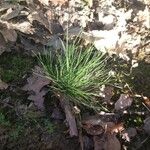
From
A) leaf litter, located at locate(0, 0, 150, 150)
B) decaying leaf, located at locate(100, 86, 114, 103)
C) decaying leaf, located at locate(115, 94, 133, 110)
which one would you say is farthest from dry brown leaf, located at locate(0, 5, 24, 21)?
decaying leaf, located at locate(115, 94, 133, 110)

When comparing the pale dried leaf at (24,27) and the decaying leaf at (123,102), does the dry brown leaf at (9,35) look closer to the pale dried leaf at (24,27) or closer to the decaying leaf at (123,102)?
the pale dried leaf at (24,27)

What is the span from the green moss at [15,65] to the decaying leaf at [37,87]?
0.33 feet

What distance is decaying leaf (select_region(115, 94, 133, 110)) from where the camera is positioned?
2271 mm

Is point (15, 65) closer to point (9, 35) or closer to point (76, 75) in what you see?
point (9, 35)

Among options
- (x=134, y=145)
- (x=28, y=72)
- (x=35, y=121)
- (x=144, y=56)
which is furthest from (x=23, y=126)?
(x=144, y=56)

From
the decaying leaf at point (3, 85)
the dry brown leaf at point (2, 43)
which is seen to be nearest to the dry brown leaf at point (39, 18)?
the dry brown leaf at point (2, 43)

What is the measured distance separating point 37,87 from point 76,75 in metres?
0.28

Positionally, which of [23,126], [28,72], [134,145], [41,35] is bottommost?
[134,145]

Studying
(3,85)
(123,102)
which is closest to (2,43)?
(3,85)

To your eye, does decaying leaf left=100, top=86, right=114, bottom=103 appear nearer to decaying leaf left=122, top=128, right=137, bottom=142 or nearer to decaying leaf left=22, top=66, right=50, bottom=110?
decaying leaf left=122, top=128, right=137, bottom=142

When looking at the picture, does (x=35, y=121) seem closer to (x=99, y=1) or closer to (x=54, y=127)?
(x=54, y=127)

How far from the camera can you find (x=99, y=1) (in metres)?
2.84

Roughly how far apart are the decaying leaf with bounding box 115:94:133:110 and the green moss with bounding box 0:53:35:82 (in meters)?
0.67

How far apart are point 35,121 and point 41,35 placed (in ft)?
2.29
